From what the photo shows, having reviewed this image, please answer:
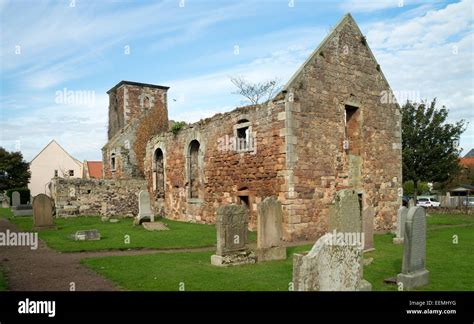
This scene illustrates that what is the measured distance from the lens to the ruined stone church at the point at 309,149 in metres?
13.7

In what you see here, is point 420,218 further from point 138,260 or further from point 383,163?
point 383,163

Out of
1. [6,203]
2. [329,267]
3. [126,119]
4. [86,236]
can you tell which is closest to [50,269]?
[86,236]

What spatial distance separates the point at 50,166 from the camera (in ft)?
172

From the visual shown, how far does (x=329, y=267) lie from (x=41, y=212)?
13.3m

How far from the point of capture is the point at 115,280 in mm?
7555

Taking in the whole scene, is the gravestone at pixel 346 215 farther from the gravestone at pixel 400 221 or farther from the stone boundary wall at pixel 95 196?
the stone boundary wall at pixel 95 196

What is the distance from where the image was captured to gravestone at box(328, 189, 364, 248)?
22.6ft

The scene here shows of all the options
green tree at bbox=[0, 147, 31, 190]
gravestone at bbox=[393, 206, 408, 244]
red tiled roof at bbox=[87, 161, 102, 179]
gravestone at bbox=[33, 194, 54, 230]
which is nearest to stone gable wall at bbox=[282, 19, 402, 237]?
gravestone at bbox=[393, 206, 408, 244]

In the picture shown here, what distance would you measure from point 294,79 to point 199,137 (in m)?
6.64

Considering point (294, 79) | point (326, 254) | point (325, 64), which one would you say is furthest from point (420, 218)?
point (325, 64)

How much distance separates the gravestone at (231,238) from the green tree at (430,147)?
23411 mm

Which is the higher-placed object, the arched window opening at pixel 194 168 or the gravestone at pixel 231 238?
the arched window opening at pixel 194 168

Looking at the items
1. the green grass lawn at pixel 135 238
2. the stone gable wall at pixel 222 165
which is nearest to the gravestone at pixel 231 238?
the green grass lawn at pixel 135 238

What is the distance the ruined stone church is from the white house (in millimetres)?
37538
